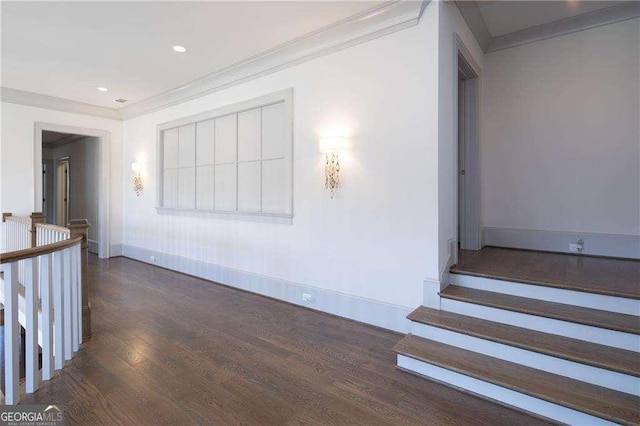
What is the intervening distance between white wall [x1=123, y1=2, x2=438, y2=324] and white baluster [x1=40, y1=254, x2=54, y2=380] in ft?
7.48

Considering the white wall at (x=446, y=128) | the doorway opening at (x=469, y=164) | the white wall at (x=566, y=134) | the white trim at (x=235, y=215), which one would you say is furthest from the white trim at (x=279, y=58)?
the white wall at (x=566, y=134)

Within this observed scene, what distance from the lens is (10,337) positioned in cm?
200

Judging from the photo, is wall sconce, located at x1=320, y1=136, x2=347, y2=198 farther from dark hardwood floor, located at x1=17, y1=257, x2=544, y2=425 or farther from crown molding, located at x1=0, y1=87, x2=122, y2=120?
crown molding, located at x1=0, y1=87, x2=122, y2=120

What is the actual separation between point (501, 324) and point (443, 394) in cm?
76

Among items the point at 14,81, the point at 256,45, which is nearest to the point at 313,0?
the point at 256,45

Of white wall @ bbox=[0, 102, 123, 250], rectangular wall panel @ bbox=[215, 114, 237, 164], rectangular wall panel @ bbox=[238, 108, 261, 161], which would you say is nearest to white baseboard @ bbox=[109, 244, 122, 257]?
white wall @ bbox=[0, 102, 123, 250]

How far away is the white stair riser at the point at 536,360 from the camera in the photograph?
1.96m

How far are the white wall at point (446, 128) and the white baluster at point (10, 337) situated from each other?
122 inches

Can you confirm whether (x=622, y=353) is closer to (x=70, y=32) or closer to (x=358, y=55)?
(x=358, y=55)

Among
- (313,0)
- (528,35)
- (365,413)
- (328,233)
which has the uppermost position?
(528,35)

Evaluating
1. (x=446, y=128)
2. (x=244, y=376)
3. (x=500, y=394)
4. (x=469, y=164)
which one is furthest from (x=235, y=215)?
(x=500, y=394)

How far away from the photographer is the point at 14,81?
5129 millimetres

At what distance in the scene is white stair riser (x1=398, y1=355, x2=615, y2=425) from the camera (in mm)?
1889

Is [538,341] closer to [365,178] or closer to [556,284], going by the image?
Answer: [556,284]
